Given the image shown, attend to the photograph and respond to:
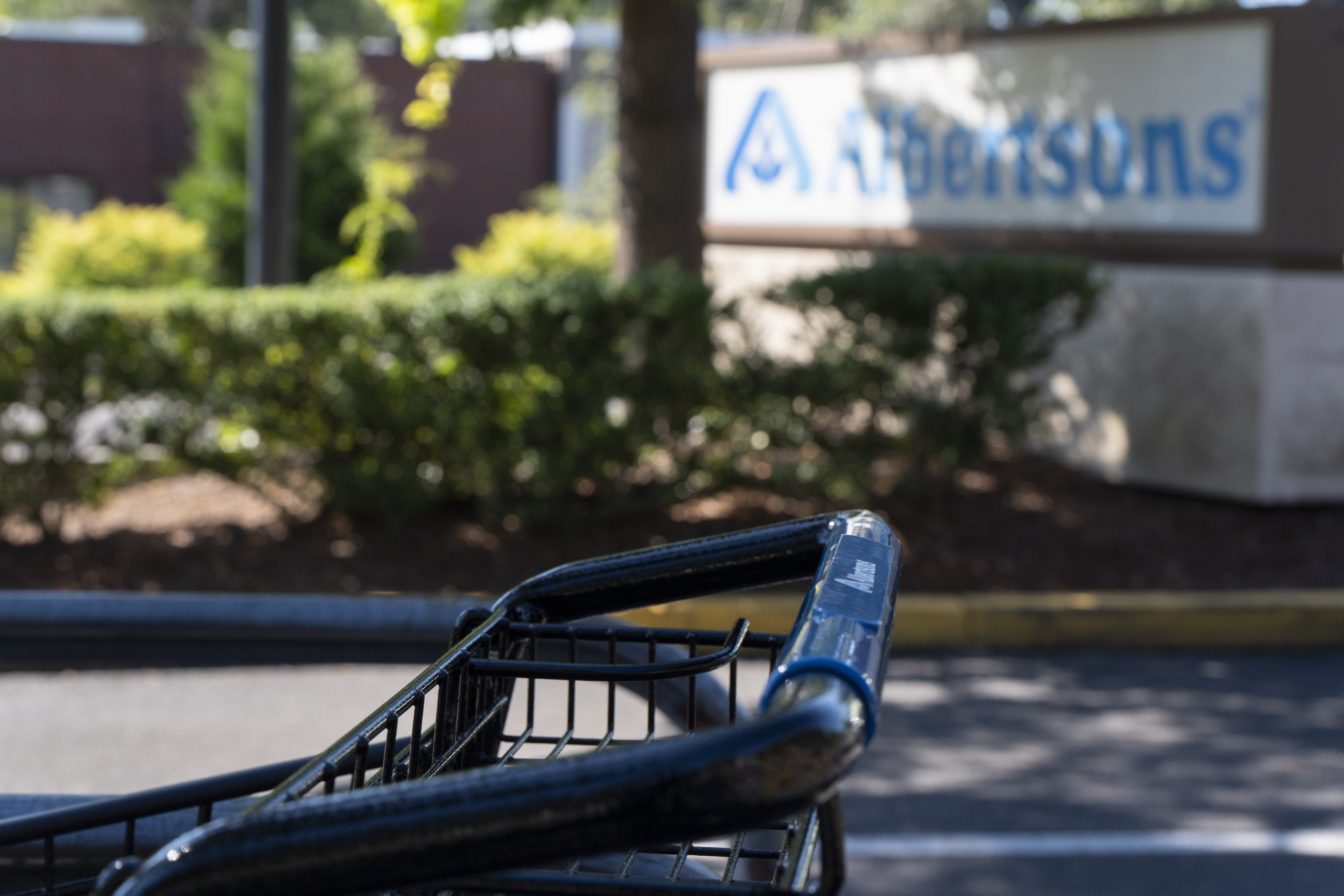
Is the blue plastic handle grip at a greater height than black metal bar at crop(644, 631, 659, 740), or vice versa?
the blue plastic handle grip

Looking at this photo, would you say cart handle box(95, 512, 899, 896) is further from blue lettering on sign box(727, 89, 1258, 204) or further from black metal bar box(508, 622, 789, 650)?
blue lettering on sign box(727, 89, 1258, 204)

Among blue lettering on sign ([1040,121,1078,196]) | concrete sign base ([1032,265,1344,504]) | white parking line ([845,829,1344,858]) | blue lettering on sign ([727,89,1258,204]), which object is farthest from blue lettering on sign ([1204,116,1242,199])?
white parking line ([845,829,1344,858])

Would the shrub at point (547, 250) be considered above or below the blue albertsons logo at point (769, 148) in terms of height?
below

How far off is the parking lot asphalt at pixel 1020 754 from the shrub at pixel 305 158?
1504 cm

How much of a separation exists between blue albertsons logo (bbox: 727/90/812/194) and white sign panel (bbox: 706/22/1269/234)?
0.4 inches

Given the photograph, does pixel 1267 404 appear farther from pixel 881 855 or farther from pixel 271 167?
pixel 271 167

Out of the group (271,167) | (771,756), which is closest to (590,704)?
(771,756)

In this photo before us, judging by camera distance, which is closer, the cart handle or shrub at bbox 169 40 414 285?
the cart handle

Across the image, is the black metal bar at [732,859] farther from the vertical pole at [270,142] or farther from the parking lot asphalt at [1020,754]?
the vertical pole at [270,142]

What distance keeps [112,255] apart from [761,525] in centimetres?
1220

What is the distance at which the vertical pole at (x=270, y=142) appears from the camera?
8570 mm

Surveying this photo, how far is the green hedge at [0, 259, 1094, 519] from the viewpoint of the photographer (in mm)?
7023

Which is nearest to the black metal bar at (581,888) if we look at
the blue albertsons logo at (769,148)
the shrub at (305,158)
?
the blue albertsons logo at (769,148)

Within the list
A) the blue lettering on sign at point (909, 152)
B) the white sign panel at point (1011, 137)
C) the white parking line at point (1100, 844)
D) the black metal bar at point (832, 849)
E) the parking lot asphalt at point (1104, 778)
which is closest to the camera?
the black metal bar at point (832, 849)
